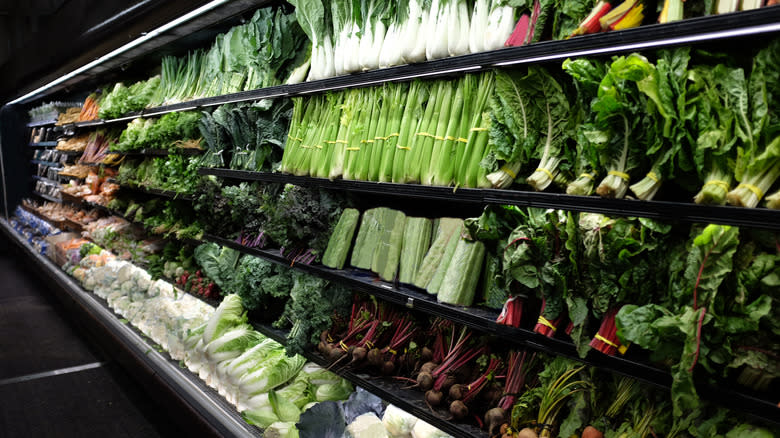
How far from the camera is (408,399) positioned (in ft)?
8.21

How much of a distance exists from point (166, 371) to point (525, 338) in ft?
10.4

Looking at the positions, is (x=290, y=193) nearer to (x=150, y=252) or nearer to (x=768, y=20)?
(x=768, y=20)

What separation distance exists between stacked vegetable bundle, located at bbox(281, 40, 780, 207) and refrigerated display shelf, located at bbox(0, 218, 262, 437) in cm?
165

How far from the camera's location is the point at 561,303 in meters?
1.93

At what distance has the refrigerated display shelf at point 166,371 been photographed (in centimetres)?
326

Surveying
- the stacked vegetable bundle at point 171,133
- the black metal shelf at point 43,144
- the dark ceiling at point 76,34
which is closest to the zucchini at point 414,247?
the dark ceiling at point 76,34

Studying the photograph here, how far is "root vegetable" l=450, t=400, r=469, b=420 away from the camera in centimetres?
223

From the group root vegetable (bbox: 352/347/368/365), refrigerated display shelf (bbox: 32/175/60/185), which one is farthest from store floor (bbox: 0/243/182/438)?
refrigerated display shelf (bbox: 32/175/60/185)

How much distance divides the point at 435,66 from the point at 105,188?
5.98 m

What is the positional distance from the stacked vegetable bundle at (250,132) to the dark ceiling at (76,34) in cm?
77

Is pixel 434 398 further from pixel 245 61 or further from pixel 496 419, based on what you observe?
pixel 245 61

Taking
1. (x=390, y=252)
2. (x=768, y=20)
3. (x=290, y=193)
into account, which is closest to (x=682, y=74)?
(x=768, y=20)

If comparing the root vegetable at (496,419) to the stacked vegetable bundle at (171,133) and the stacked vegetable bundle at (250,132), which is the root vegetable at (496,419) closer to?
the stacked vegetable bundle at (250,132)

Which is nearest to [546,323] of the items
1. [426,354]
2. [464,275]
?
[464,275]
